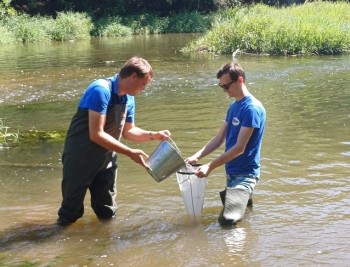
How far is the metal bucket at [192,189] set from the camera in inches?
222

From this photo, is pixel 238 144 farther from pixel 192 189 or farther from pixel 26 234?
pixel 26 234

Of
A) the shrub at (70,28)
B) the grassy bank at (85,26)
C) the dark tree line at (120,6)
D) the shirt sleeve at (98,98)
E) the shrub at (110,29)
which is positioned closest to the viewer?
the shirt sleeve at (98,98)

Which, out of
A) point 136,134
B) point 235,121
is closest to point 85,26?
point 136,134

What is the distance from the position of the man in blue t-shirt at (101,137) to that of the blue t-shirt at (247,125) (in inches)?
24.8

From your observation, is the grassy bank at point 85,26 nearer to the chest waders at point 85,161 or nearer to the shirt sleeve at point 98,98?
the chest waders at point 85,161

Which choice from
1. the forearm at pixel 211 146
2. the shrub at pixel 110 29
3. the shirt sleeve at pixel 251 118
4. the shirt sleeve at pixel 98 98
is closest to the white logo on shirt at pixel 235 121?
the shirt sleeve at pixel 251 118

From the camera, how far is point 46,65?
20562mm

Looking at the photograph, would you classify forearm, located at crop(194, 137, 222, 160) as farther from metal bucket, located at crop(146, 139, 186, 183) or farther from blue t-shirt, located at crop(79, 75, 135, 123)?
blue t-shirt, located at crop(79, 75, 135, 123)

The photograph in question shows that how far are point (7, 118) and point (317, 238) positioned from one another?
302 inches

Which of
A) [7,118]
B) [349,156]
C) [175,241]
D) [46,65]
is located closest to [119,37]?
[46,65]

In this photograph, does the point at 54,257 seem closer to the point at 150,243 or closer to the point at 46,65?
the point at 150,243

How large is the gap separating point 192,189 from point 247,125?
84 centimetres

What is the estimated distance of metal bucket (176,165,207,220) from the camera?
18.5ft

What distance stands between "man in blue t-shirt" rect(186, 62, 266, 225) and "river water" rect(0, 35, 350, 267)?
0.28m
